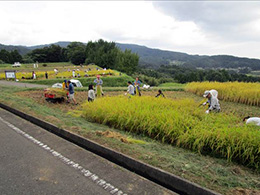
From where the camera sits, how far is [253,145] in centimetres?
382

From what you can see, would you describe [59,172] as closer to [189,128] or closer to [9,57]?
[189,128]

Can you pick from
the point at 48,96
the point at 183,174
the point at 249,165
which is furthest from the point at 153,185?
the point at 48,96

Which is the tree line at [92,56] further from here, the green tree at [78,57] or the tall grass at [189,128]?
the tall grass at [189,128]

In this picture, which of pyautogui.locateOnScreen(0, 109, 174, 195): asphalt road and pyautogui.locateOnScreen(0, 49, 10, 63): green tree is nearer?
pyautogui.locateOnScreen(0, 109, 174, 195): asphalt road

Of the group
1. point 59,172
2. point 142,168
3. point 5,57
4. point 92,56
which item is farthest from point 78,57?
point 142,168

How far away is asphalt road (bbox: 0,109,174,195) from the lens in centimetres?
289

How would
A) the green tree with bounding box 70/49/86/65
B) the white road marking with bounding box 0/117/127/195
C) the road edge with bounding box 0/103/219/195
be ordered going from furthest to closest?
the green tree with bounding box 70/49/86/65 < the white road marking with bounding box 0/117/127/195 < the road edge with bounding box 0/103/219/195

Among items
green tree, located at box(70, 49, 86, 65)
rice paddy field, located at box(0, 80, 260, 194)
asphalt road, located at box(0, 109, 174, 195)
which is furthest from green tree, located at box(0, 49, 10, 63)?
asphalt road, located at box(0, 109, 174, 195)

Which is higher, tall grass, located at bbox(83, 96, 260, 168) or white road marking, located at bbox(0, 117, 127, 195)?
tall grass, located at bbox(83, 96, 260, 168)

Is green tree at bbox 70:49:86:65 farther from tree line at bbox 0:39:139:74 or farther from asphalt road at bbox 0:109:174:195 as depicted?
asphalt road at bbox 0:109:174:195

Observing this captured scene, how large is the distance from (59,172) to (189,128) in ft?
11.2

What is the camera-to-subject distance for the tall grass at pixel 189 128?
155 inches

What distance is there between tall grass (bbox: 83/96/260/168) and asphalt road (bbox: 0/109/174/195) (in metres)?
1.91

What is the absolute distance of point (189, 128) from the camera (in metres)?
5.13
